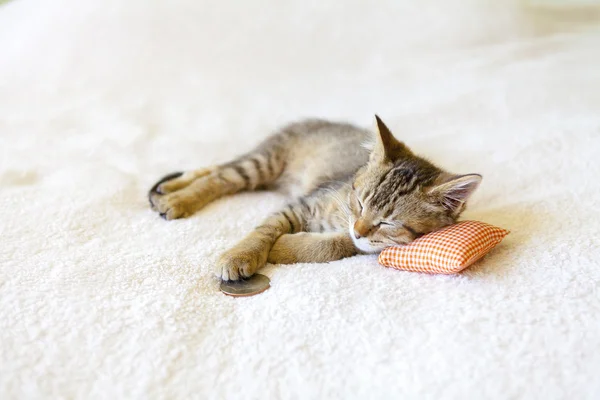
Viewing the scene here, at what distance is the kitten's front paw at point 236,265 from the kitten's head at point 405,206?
288 millimetres

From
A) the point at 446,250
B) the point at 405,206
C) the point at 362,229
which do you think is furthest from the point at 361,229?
the point at 446,250

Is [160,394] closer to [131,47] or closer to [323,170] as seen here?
[323,170]

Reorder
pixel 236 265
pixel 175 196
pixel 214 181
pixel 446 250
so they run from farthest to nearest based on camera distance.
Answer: pixel 214 181 < pixel 175 196 < pixel 236 265 < pixel 446 250

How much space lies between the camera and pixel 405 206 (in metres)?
1.30

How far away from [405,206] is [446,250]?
0.71 feet

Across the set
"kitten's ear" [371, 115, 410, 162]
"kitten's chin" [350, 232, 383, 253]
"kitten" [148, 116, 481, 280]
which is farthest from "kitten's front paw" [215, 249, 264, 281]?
"kitten's ear" [371, 115, 410, 162]

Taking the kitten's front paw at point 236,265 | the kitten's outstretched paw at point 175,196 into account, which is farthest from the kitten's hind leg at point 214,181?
the kitten's front paw at point 236,265

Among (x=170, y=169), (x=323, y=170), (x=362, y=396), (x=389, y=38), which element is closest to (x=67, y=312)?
(x=362, y=396)

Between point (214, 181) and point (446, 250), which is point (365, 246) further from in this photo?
point (214, 181)

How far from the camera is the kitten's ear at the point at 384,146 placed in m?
1.43

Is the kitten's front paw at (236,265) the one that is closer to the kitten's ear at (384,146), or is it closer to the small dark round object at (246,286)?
the small dark round object at (246,286)

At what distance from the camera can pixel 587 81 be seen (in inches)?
85.9

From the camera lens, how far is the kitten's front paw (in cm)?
120

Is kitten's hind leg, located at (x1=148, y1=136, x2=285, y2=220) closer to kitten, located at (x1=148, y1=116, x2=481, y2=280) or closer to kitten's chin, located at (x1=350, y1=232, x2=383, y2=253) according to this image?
kitten, located at (x1=148, y1=116, x2=481, y2=280)
